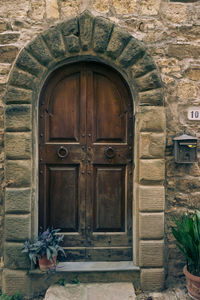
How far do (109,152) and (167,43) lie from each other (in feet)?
4.61

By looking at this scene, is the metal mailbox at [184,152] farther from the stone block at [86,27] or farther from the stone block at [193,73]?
the stone block at [86,27]

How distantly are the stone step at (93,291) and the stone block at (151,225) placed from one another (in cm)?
57

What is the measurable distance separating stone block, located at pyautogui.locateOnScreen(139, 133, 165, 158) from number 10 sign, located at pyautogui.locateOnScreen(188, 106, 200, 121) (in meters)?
0.40

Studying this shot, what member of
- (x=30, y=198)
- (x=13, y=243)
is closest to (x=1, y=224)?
(x=13, y=243)

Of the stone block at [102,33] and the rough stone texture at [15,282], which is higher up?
the stone block at [102,33]

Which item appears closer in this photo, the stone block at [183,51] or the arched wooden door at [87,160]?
the stone block at [183,51]

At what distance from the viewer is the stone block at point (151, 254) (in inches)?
115

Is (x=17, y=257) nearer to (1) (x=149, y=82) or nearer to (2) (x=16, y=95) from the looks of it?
(2) (x=16, y=95)

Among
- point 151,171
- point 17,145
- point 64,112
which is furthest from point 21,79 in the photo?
point 151,171

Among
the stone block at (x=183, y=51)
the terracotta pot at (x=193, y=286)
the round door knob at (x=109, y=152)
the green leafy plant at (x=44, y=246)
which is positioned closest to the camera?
the terracotta pot at (x=193, y=286)

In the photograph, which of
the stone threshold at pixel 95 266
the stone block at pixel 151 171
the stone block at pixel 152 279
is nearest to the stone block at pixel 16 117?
the stone block at pixel 151 171

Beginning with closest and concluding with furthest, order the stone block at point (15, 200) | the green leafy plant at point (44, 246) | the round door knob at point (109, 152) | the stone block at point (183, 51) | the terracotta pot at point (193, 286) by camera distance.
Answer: the terracotta pot at point (193, 286) < the green leafy plant at point (44, 246) < the stone block at point (15, 200) < the stone block at point (183, 51) < the round door knob at point (109, 152)

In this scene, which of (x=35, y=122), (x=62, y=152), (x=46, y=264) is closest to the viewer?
(x=46, y=264)

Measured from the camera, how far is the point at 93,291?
2.72 metres
